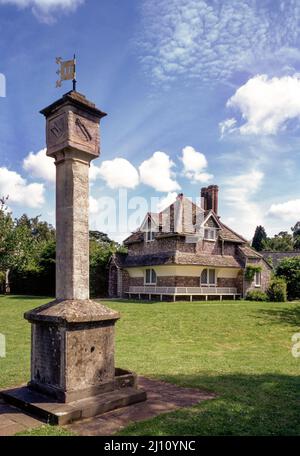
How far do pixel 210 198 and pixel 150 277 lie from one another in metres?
8.82

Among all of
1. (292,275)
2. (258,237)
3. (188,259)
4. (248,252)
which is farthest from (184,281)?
(258,237)

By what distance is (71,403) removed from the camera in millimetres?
5496

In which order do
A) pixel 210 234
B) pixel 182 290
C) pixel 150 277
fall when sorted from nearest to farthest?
pixel 182 290 < pixel 210 234 < pixel 150 277

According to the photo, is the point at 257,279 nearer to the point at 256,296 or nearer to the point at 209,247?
the point at 256,296

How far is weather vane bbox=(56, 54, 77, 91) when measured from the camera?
257 inches

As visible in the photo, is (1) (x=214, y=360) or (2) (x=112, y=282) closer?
(1) (x=214, y=360)

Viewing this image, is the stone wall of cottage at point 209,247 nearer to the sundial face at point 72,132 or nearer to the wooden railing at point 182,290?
the wooden railing at point 182,290

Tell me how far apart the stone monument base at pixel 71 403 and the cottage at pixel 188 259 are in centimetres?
2180

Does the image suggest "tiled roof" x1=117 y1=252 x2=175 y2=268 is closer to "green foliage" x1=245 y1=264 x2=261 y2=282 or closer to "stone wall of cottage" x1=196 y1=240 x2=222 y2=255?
"stone wall of cottage" x1=196 y1=240 x2=222 y2=255

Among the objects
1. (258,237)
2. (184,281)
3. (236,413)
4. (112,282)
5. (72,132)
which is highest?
A: (258,237)

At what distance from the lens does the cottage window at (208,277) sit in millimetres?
31188

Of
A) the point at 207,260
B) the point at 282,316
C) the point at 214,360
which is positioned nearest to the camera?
the point at 214,360

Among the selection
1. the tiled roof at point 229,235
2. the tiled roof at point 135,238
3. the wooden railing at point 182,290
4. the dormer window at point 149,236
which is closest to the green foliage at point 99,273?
the tiled roof at point 135,238

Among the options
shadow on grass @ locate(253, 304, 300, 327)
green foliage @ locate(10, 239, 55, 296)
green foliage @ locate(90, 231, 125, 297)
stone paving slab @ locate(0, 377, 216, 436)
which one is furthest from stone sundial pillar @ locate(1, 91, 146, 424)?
green foliage @ locate(10, 239, 55, 296)
